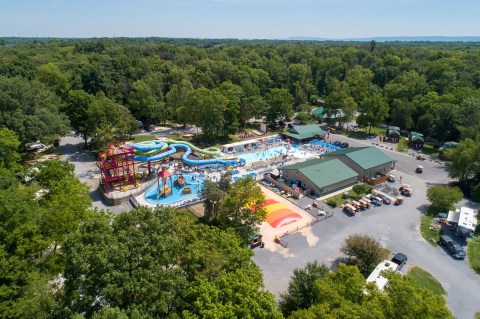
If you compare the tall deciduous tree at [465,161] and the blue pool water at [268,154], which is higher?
the tall deciduous tree at [465,161]

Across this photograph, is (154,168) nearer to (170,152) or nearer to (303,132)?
(170,152)

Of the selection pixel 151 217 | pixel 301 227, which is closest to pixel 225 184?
pixel 301 227

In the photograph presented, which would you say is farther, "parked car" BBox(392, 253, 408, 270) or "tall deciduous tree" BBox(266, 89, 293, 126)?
"tall deciduous tree" BBox(266, 89, 293, 126)

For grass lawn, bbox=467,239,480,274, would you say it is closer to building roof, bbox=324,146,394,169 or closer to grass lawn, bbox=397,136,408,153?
building roof, bbox=324,146,394,169

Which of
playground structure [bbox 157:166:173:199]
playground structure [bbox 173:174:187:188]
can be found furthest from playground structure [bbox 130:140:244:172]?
playground structure [bbox 157:166:173:199]

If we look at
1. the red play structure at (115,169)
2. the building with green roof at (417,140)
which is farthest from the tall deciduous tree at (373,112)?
the red play structure at (115,169)

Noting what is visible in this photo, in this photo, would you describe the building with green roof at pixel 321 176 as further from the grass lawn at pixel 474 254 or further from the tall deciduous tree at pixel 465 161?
the grass lawn at pixel 474 254
